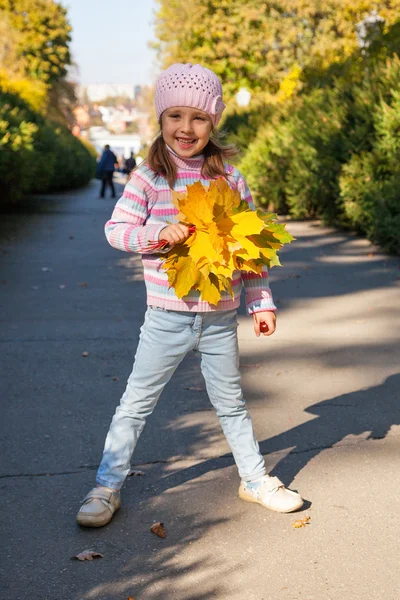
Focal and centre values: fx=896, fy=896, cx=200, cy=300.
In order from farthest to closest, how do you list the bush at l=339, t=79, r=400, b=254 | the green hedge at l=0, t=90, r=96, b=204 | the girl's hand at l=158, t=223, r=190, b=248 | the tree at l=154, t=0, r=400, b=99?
the tree at l=154, t=0, r=400, b=99
the green hedge at l=0, t=90, r=96, b=204
the bush at l=339, t=79, r=400, b=254
the girl's hand at l=158, t=223, r=190, b=248

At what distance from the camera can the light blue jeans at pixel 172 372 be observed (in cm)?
349

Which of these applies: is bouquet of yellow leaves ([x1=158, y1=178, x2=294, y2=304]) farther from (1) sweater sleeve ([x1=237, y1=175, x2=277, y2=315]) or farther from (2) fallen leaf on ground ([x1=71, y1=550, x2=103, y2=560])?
(2) fallen leaf on ground ([x1=71, y1=550, x2=103, y2=560])

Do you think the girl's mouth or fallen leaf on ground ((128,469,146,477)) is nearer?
the girl's mouth

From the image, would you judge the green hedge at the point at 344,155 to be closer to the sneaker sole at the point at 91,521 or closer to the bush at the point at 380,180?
the bush at the point at 380,180

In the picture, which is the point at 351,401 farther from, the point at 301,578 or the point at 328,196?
the point at 328,196

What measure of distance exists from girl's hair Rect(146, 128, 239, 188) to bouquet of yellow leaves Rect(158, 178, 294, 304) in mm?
228

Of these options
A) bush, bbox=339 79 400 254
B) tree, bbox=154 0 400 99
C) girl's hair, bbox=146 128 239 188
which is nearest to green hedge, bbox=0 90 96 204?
bush, bbox=339 79 400 254

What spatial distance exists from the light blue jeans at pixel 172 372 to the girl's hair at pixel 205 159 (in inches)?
21.2

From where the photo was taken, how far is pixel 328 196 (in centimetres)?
1537

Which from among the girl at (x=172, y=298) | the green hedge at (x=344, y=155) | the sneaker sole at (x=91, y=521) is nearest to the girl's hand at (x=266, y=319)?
the girl at (x=172, y=298)

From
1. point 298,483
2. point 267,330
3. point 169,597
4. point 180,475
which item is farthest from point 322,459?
point 169,597

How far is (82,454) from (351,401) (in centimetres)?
172

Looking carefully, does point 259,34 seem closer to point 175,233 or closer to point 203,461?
point 203,461

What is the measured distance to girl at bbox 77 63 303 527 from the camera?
3447 mm
